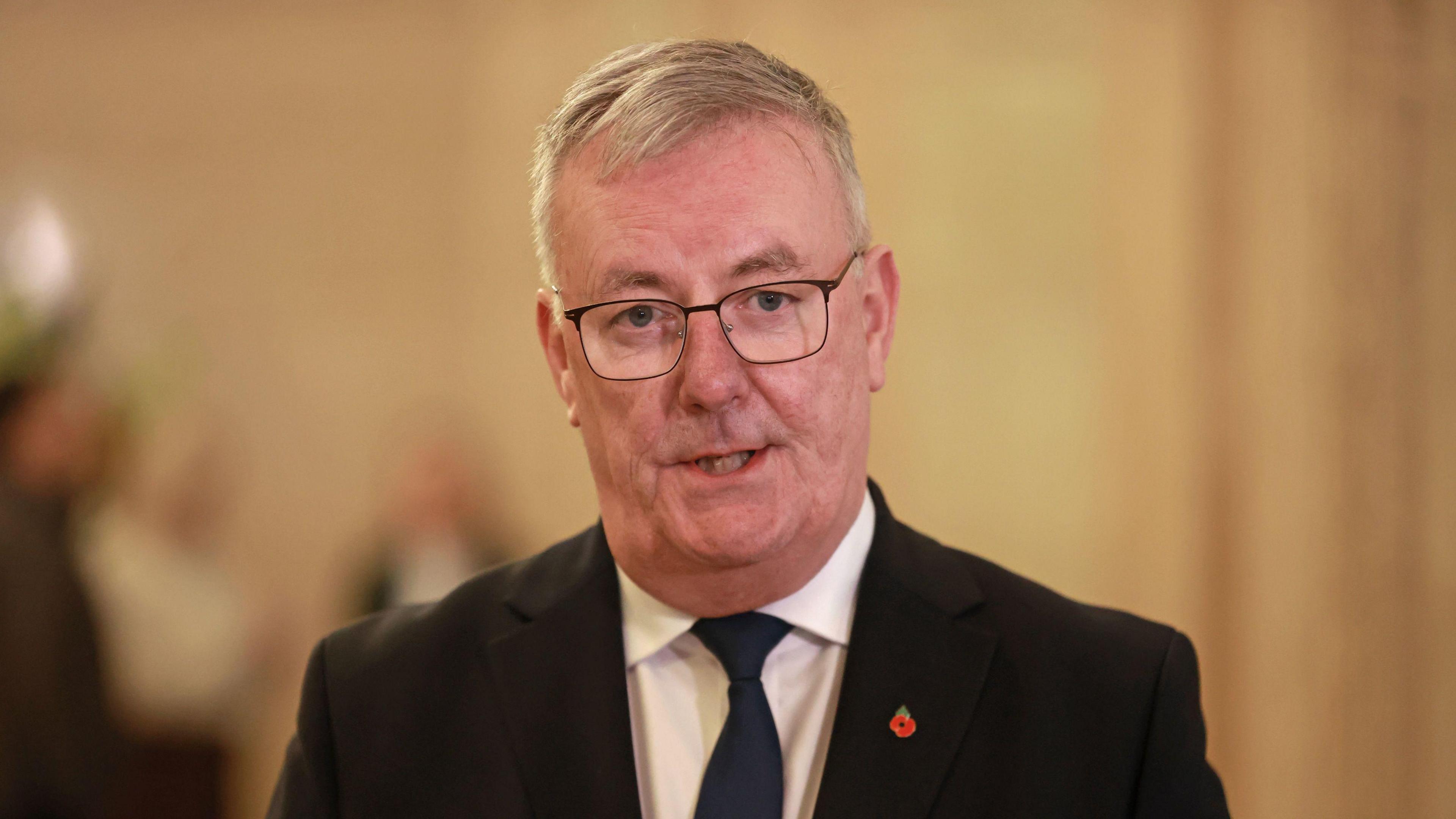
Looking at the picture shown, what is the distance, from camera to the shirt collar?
152cm

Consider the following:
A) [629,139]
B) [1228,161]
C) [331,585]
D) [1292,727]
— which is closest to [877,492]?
[629,139]

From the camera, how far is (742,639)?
149cm

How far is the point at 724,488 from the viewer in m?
1.39

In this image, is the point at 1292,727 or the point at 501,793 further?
the point at 1292,727

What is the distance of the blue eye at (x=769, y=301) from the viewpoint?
140 cm

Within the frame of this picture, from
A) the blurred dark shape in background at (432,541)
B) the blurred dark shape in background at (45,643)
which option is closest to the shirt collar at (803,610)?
the blurred dark shape in background at (432,541)

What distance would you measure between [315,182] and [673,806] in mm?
4907

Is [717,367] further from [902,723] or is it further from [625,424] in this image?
[902,723]

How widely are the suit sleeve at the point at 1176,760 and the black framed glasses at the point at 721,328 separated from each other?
0.63m

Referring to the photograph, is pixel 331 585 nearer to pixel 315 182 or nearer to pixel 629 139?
pixel 315 182

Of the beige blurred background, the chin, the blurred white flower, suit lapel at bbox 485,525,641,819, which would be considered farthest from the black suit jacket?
the blurred white flower

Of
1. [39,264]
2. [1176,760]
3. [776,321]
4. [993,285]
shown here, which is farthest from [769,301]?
[39,264]

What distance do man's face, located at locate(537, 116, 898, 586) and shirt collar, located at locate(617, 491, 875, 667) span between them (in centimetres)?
8

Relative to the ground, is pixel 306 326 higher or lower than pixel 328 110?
lower
